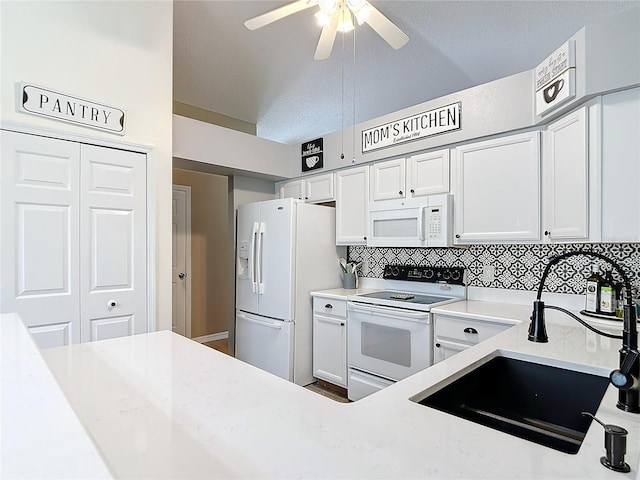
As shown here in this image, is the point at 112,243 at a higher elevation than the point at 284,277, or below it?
higher

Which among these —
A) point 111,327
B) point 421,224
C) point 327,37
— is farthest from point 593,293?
point 111,327

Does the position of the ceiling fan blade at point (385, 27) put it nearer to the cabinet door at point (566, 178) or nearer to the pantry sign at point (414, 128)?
the pantry sign at point (414, 128)

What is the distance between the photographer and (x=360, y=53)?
2.96 m

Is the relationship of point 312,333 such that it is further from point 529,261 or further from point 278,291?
point 529,261

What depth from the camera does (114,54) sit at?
2297 mm

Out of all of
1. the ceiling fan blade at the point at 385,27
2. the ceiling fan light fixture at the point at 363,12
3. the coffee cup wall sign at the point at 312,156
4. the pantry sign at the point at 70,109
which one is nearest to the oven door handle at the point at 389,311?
the coffee cup wall sign at the point at 312,156

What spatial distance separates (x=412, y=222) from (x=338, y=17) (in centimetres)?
152

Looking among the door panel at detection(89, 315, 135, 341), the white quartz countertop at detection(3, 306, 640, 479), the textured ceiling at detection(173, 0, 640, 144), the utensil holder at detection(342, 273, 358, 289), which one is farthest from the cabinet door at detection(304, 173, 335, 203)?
the white quartz countertop at detection(3, 306, 640, 479)

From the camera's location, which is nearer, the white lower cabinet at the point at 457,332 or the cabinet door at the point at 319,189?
the white lower cabinet at the point at 457,332

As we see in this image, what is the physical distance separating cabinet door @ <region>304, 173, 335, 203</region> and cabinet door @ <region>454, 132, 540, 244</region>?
128cm

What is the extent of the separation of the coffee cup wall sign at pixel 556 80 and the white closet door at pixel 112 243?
8.42 ft

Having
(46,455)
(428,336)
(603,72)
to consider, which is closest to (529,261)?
(428,336)

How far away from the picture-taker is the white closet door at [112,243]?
219 centimetres

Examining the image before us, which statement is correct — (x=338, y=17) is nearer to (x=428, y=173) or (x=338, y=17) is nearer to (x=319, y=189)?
(x=428, y=173)
